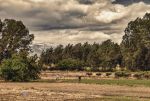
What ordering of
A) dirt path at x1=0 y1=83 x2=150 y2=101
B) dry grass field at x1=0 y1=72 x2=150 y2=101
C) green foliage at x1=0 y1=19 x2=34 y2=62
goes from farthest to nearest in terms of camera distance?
green foliage at x1=0 y1=19 x2=34 y2=62, dirt path at x1=0 y1=83 x2=150 y2=101, dry grass field at x1=0 y1=72 x2=150 y2=101

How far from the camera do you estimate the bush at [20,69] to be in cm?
8385

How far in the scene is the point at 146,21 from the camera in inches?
6097

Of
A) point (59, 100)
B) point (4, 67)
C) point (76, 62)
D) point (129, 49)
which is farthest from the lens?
point (76, 62)

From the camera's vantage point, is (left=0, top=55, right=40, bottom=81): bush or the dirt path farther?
(left=0, top=55, right=40, bottom=81): bush

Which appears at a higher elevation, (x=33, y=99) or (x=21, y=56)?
(x=21, y=56)

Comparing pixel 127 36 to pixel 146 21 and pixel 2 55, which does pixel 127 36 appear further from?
pixel 2 55

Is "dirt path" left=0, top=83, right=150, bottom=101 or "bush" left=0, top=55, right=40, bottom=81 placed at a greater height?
"bush" left=0, top=55, right=40, bottom=81

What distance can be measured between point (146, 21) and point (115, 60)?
33.2 meters

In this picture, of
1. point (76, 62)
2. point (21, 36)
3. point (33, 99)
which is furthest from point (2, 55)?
point (33, 99)

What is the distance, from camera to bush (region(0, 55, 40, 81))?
83.8 meters

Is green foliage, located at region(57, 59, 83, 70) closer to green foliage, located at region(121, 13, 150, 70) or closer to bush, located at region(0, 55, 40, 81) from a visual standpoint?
green foliage, located at region(121, 13, 150, 70)

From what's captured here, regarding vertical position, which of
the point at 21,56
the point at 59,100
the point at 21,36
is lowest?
the point at 59,100

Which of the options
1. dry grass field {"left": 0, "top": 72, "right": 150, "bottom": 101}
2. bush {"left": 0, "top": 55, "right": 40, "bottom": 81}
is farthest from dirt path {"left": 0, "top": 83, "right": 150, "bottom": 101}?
bush {"left": 0, "top": 55, "right": 40, "bottom": 81}

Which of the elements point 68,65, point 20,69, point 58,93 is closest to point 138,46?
point 68,65
